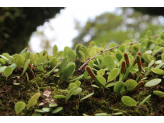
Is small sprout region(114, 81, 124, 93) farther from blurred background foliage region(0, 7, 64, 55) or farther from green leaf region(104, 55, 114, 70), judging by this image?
blurred background foliage region(0, 7, 64, 55)

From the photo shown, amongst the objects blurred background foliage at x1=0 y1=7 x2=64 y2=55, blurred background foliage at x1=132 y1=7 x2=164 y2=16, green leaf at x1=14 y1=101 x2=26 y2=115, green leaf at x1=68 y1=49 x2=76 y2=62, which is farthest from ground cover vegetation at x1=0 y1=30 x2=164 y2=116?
blurred background foliage at x1=132 y1=7 x2=164 y2=16

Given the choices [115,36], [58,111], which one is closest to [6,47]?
A: [58,111]

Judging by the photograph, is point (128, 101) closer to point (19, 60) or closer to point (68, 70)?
point (68, 70)

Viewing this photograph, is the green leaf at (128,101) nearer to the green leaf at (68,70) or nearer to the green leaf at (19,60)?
the green leaf at (68,70)

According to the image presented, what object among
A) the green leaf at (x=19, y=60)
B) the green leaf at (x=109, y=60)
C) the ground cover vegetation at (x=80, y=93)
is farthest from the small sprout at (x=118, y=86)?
the green leaf at (x=19, y=60)

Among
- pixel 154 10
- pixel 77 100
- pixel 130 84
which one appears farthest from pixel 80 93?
pixel 154 10
